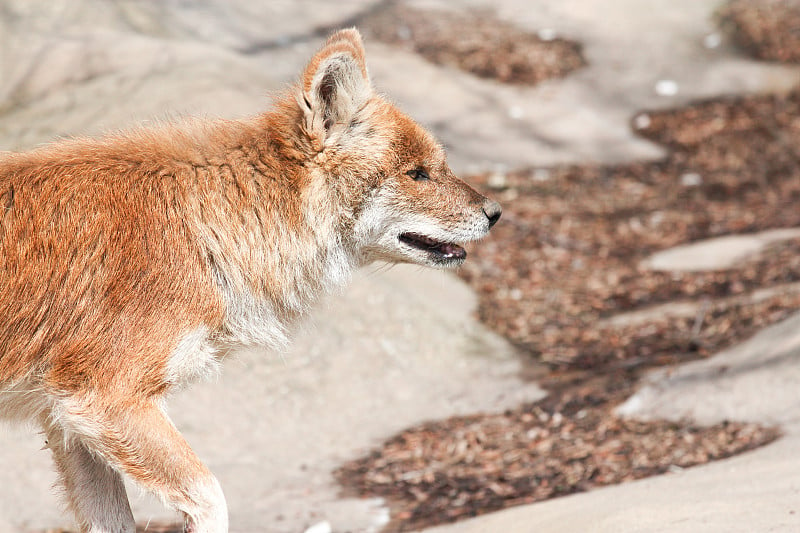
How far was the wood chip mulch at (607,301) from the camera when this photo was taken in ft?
23.4

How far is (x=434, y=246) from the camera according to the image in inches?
223

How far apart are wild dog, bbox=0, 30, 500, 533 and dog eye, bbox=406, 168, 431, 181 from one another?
12 mm

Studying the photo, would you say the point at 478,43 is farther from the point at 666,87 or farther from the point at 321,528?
the point at 321,528

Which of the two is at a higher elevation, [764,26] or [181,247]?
[764,26]

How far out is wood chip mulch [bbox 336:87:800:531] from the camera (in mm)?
7121

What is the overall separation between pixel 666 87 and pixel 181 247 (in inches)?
542

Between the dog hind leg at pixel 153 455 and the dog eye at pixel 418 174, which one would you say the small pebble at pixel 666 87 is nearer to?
the dog eye at pixel 418 174

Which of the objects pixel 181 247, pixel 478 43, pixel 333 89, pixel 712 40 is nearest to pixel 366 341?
pixel 333 89

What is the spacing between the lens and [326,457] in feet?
25.7

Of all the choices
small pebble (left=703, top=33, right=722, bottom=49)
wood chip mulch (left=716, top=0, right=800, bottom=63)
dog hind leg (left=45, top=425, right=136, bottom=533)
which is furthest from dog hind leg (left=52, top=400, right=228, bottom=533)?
small pebble (left=703, top=33, right=722, bottom=49)

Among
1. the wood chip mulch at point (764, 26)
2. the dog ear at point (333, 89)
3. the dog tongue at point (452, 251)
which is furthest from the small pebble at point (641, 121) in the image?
the dog ear at point (333, 89)

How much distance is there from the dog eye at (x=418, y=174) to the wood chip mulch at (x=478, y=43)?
12.1 m

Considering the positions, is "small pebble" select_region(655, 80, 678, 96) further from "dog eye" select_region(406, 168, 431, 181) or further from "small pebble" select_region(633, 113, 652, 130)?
"dog eye" select_region(406, 168, 431, 181)

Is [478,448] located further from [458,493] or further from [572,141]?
[572,141]
